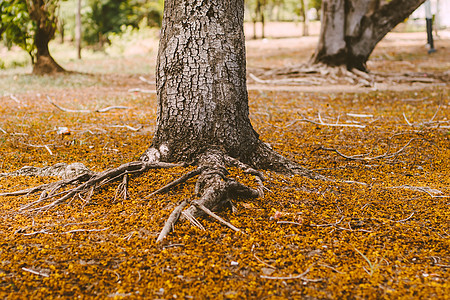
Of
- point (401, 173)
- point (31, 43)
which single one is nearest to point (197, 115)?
point (401, 173)

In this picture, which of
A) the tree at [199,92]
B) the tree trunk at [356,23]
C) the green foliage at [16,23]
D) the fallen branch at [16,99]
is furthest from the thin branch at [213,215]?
the green foliage at [16,23]

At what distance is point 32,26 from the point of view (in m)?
10.9

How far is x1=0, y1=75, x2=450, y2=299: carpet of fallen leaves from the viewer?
1.92 m

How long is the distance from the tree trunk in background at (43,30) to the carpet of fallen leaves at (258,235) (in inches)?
302

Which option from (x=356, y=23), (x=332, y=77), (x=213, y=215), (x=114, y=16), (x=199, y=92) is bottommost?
(x=213, y=215)

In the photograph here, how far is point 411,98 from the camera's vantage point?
26.3 feet

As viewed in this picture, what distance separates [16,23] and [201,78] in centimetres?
959

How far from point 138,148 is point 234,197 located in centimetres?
207

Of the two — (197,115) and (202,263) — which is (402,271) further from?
(197,115)

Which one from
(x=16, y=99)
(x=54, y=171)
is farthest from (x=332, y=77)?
(x=54, y=171)

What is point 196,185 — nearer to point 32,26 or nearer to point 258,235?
point 258,235

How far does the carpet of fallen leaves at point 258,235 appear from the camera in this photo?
6.31 feet

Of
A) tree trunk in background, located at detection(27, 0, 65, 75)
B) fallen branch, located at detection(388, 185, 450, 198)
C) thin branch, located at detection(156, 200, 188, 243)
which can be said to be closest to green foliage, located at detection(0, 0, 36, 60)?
tree trunk in background, located at detection(27, 0, 65, 75)

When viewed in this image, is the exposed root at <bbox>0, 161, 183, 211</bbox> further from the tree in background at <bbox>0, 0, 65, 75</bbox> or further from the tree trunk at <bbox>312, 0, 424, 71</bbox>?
the tree in background at <bbox>0, 0, 65, 75</bbox>
